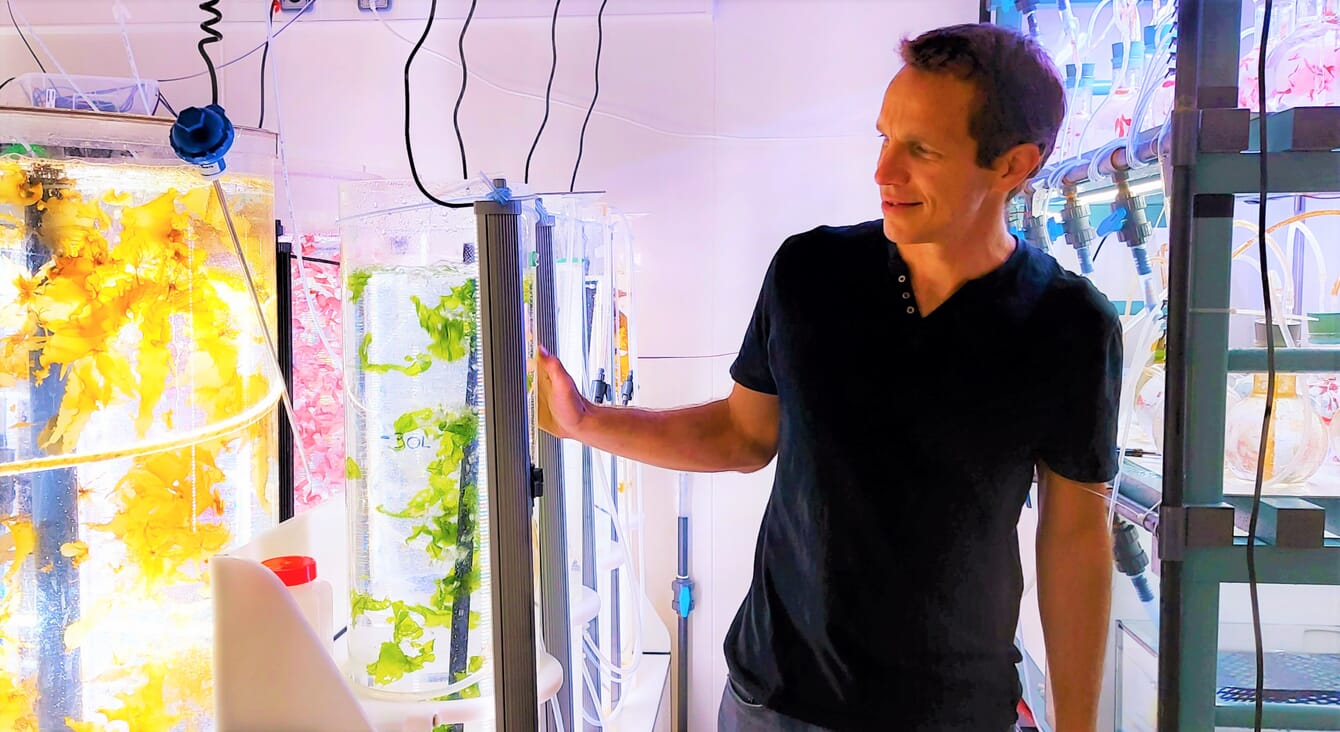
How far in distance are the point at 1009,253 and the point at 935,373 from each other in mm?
176

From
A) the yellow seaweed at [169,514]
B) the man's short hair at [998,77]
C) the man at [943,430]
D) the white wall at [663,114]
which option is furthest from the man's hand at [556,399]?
the white wall at [663,114]

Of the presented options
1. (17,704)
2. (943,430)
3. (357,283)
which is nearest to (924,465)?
(943,430)

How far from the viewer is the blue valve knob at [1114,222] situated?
3.80ft

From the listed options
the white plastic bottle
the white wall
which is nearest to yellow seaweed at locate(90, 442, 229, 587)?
the white plastic bottle

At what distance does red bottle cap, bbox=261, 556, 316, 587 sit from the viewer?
87 centimetres

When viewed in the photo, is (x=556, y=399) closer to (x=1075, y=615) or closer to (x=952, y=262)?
(x=952, y=262)

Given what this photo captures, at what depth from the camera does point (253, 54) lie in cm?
191

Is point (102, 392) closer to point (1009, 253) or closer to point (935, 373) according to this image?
point (935, 373)

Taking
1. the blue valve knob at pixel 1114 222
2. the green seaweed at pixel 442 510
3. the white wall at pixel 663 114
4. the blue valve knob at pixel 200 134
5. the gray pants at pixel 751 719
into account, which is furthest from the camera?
the white wall at pixel 663 114

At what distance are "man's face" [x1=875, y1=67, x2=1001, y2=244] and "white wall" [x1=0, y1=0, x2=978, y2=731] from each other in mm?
894

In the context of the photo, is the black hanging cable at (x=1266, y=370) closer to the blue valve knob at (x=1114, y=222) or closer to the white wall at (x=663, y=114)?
the blue valve knob at (x=1114, y=222)

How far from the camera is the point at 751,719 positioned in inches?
42.7

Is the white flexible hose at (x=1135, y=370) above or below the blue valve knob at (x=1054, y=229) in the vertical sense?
below

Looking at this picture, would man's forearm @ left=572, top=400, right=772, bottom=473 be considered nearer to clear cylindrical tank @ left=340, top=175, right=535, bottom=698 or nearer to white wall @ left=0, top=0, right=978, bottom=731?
clear cylindrical tank @ left=340, top=175, right=535, bottom=698
